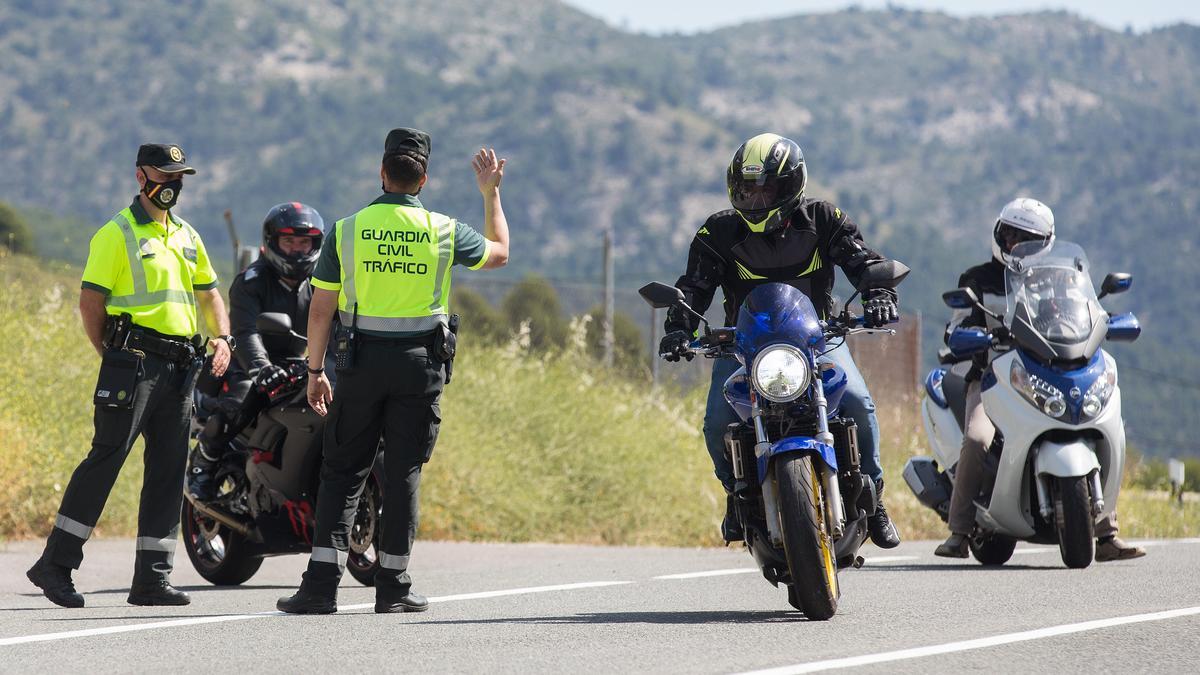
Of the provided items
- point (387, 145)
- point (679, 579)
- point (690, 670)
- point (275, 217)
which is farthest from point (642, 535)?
point (690, 670)

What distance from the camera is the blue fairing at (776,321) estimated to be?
6820mm

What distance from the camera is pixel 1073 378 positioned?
30.0ft

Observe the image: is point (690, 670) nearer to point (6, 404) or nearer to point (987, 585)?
point (987, 585)

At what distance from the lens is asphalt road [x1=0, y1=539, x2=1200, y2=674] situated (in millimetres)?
5832

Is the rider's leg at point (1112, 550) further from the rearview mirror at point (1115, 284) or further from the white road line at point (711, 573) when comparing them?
the white road line at point (711, 573)

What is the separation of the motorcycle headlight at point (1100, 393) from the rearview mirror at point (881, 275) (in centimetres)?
232

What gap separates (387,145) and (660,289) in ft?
5.02

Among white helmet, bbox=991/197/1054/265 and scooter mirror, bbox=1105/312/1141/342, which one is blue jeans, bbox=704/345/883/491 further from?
white helmet, bbox=991/197/1054/265

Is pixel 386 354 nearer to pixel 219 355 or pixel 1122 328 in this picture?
pixel 219 355

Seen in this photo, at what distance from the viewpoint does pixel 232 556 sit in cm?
920

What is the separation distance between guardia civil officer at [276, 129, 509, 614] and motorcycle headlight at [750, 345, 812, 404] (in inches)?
58.3

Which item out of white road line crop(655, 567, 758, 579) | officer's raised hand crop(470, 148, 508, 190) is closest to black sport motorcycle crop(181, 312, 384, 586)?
officer's raised hand crop(470, 148, 508, 190)

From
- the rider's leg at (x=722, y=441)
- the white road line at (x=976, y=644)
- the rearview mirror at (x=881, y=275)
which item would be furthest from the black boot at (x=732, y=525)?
the white road line at (x=976, y=644)

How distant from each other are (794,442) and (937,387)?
4181mm
